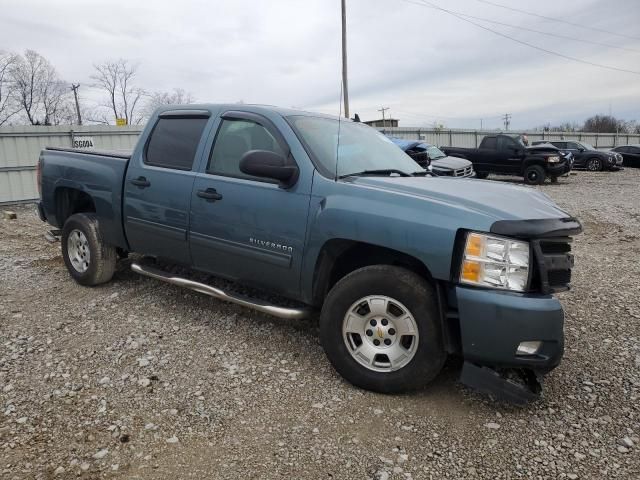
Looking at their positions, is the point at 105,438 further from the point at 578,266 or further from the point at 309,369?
the point at 578,266

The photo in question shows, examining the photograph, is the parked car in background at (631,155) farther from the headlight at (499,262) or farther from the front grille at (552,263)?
the headlight at (499,262)

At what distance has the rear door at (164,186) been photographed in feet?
12.9

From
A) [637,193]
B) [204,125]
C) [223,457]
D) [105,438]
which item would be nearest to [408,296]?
[223,457]

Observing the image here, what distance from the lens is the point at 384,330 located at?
293 cm

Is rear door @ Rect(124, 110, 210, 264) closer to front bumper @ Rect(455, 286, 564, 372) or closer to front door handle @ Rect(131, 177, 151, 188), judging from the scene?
front door handle @ Rect(131, 177, 151, 188)

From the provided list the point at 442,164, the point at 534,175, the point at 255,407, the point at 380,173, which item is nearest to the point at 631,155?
the point at 534,175

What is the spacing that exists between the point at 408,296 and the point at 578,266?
4108 millimetres

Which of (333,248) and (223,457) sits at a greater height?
(333,248)

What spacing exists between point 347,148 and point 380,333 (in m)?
1.52

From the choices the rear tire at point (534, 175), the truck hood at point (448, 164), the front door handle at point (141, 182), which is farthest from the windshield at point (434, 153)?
the front door handle at point (141, 182)

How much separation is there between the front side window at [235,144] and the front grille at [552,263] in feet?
6.45

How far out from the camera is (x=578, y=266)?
5.87m

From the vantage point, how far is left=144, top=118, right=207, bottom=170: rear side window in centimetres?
402

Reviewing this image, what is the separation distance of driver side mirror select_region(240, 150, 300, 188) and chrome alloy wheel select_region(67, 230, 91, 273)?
2.55 metres
